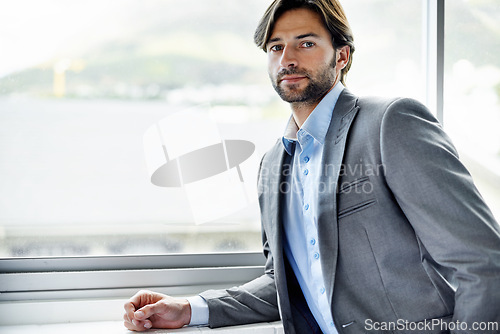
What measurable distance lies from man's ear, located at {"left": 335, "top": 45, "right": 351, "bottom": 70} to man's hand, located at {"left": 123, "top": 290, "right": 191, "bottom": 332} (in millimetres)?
943

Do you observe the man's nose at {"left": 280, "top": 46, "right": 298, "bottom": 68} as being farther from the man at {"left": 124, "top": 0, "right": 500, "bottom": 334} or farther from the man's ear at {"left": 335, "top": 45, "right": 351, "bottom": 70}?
the man's ear at {"left": 335, "top": 45, "right": 351, "bottom": 70}

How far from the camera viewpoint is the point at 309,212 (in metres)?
1.53

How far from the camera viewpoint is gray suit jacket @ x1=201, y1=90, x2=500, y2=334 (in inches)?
47.3

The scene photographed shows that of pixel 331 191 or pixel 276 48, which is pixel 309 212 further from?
pixel 276 48

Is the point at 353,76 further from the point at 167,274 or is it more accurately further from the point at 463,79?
the point at 167,274

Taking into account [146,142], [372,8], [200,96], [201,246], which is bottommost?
[201,246]

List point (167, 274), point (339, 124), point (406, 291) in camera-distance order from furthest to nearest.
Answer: point (167, 274) → point (339, 124) → point (406, 291)

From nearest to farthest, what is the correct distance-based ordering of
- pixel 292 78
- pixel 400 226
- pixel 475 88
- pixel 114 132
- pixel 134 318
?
pixel 400 226, pixel 134 318, pixel 292 78, pixel 114 132, pixel 475 88

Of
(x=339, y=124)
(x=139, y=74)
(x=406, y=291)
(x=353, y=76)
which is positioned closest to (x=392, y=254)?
(x=406, y=291)

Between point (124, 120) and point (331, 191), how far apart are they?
90cm

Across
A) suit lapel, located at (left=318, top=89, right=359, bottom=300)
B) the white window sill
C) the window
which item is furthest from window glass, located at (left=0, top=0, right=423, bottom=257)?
suit lapel, located at (left=318, top=89, right=359, bottom=300)

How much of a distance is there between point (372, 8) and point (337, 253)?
1220 mm

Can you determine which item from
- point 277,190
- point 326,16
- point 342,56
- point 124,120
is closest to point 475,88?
point 342,56

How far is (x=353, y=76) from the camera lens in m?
2.11
